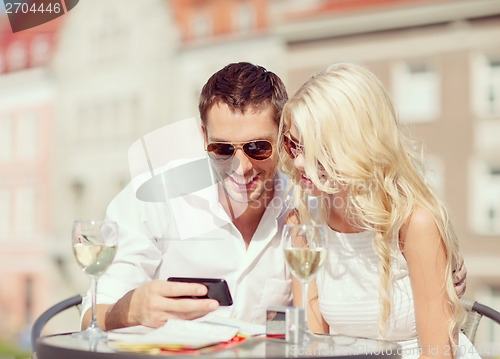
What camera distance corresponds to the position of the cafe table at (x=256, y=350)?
5.15 ft

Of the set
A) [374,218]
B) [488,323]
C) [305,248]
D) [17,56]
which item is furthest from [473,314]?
[17,56]

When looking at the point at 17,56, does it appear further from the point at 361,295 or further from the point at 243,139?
the point at 361,295

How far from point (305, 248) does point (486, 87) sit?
14.1 metres

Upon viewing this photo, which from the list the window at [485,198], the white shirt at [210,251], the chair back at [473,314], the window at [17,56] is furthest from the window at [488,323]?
the window at [17,56]

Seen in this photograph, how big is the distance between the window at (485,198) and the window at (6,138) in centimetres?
1717

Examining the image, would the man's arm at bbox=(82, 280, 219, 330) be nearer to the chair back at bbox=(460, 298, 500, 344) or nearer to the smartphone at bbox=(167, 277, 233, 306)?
the smartphone at bbox=(167, 277, 233, 306)

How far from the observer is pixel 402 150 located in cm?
234

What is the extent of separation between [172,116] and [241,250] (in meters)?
19.2

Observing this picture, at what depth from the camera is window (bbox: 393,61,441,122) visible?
1526cm

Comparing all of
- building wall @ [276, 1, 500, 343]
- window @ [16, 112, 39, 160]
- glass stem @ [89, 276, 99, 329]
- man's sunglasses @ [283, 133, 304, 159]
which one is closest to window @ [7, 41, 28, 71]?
window @ [16, 112, 39, 160]

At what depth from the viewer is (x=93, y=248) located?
184cm

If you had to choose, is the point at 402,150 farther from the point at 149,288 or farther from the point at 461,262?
the point at 149,288

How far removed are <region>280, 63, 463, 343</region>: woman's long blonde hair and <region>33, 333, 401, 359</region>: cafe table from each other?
0.49 meters

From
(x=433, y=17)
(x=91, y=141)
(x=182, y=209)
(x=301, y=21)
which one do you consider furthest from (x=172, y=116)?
(x=182, y=209)
